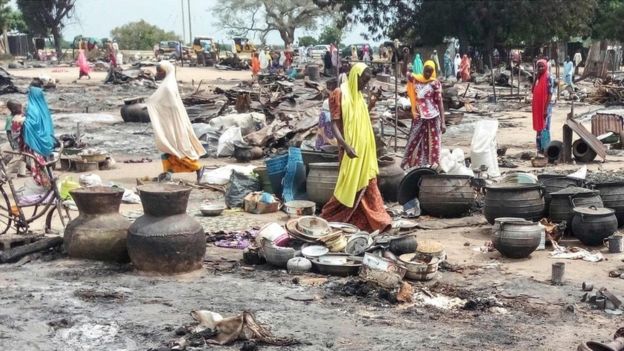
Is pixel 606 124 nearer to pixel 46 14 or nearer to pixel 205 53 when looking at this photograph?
pixel 205 53

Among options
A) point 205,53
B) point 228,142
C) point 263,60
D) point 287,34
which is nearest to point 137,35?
point 287,34

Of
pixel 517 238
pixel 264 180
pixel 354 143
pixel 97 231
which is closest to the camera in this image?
pixel 97 231

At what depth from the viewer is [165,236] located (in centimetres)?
624

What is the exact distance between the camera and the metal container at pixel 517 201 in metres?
7.77

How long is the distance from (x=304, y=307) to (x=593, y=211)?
3.29m

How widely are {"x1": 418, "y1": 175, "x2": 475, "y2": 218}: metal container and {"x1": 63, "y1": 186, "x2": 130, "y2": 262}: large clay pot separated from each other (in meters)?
3.38

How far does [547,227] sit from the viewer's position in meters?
7.52

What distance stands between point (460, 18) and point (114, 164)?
25700 mm

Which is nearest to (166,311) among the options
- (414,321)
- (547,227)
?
(414,321)

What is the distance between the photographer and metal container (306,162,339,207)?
891 centimetres

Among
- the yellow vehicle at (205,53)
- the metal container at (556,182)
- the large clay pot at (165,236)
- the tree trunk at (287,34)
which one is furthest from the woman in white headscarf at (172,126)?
the tree trunk at (287,34)

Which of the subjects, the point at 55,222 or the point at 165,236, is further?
the point at 55,222

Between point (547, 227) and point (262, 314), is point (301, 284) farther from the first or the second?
point (547, 227)

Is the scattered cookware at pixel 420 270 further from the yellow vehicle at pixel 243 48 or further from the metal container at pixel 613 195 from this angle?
the yellow vehicle at pixel 243 48
